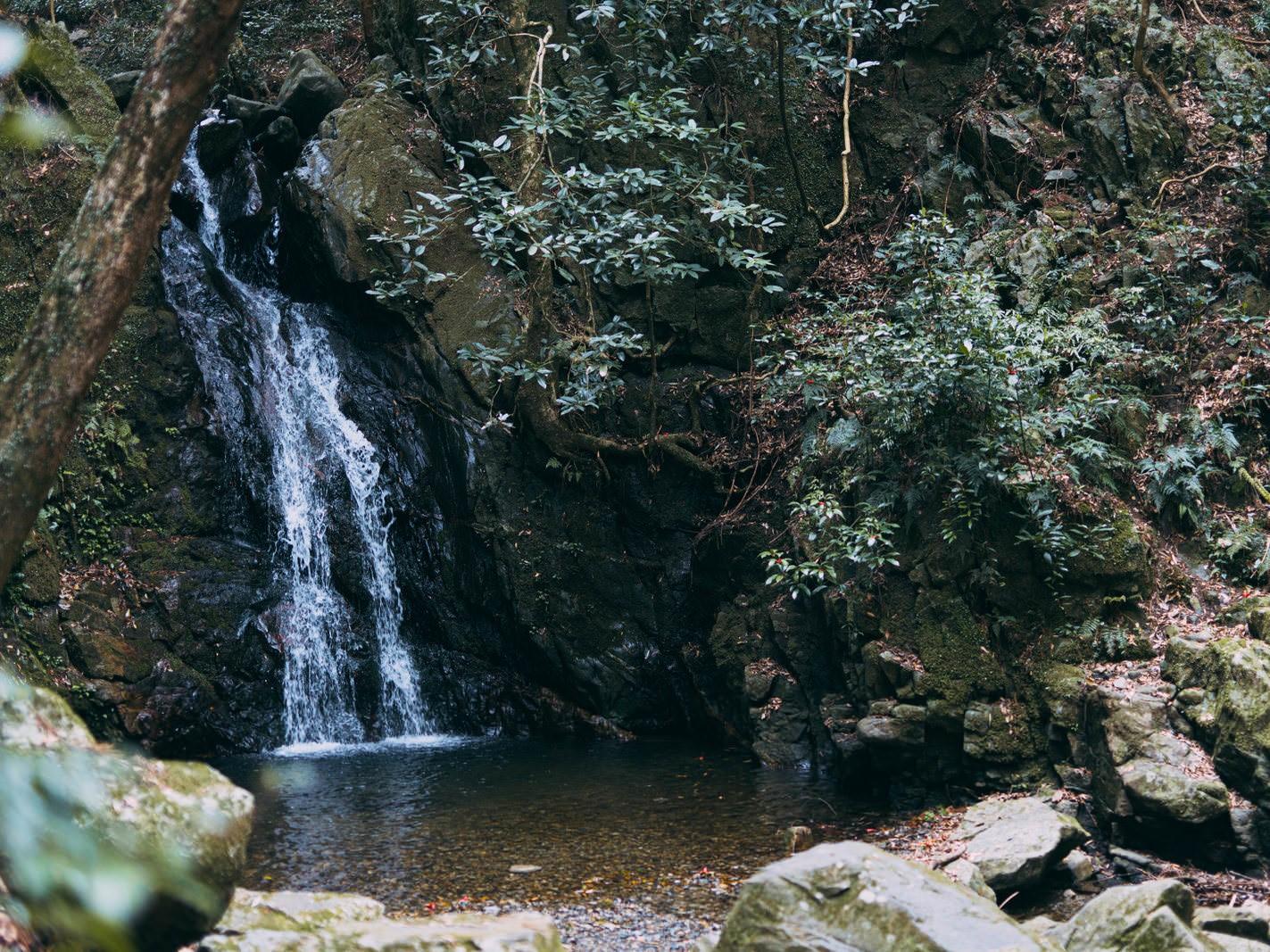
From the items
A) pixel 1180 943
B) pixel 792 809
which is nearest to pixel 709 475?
pixel 792 809

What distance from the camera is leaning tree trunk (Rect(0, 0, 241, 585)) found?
404 centimetres

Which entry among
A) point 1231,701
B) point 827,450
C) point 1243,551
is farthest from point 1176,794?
point 827,450

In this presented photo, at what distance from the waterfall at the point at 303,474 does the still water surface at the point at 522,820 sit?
2.69ft

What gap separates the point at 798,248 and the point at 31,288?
866 cm

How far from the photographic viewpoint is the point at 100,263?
426cm

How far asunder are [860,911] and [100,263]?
424 centimetres

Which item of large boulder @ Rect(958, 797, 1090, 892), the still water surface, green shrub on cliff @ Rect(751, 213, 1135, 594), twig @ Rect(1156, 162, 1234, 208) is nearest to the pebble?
the still water surface

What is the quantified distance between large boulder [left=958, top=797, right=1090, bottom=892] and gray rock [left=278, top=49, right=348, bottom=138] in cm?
1193

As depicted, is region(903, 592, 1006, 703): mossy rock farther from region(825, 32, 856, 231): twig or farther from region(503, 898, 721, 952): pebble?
region(825, 32, 856, 231): twig

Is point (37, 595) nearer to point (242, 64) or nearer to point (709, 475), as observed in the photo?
point (709, 475)

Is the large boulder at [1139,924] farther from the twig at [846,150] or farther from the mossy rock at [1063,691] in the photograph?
the twig at [846,150]

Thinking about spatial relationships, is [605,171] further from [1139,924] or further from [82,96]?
[1139,924]

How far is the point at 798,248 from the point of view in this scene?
1177cm

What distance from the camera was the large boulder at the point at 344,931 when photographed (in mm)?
3834
